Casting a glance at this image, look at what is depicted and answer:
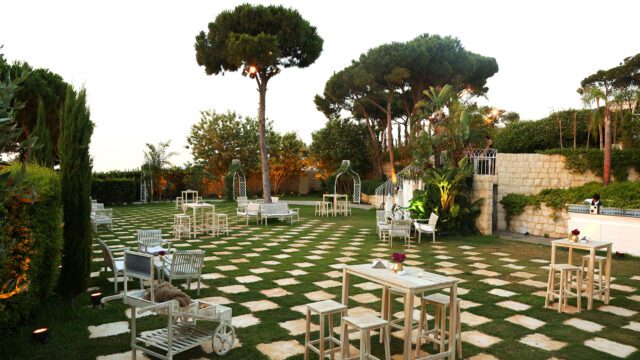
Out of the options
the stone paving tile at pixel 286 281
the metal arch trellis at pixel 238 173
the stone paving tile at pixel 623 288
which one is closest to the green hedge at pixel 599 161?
the stone paving tile at pixel 623 288

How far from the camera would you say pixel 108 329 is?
146 inches

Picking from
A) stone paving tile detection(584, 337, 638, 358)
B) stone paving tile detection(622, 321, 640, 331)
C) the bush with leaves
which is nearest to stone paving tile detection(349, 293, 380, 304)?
stone paving tile detection(584, 337, 638, 358)

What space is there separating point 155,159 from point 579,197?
17.7 metres

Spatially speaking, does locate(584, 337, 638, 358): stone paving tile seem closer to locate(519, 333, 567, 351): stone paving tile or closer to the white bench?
locate(519, 333, 567, 351): stone paving tile

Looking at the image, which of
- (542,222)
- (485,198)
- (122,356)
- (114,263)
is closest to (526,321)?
(122,356)

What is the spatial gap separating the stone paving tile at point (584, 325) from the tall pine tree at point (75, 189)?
5.20m

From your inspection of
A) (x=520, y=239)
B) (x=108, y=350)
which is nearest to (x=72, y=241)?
(x=108, y=350)

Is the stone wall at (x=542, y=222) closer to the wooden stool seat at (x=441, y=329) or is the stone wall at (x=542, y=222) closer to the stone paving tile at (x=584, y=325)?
the stone paving tile at (x=584, y=325)

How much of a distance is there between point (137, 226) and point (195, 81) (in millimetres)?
12230

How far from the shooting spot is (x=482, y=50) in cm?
1959

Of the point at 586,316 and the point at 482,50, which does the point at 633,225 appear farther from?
the point at 482,50

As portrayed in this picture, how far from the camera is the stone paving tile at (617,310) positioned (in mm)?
4379

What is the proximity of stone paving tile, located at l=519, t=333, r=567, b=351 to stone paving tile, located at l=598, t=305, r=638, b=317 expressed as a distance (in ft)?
4.45

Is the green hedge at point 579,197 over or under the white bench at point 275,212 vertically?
over
